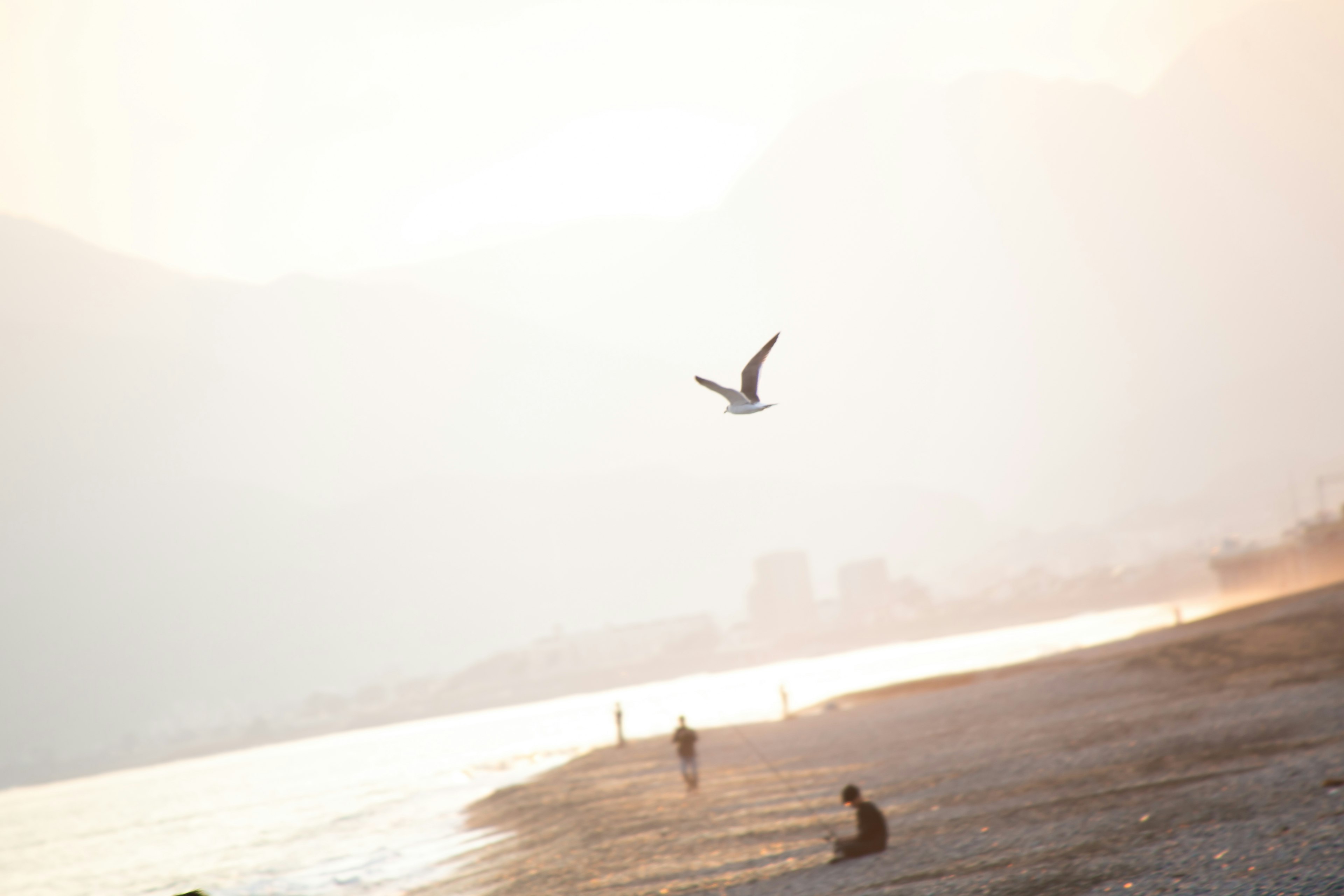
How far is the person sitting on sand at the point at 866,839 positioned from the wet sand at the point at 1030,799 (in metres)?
0.22

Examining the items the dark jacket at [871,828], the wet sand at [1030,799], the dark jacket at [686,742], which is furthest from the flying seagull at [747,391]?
the dark jacket at [686,742]

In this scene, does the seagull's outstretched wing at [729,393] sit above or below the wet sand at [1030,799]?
above

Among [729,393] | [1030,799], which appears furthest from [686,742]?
[729,393]

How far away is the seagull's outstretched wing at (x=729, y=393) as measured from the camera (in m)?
11.1

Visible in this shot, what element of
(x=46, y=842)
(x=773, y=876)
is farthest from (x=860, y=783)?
(x=46, y=842)

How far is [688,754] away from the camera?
116 feet

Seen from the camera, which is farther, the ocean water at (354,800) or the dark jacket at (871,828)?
the ocean water at (354,800)

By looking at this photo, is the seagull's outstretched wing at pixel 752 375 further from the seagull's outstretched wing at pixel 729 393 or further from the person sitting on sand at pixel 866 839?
the person sitting on sand at pixel 866 839

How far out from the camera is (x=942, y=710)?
49438mm

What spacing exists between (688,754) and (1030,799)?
15.9m

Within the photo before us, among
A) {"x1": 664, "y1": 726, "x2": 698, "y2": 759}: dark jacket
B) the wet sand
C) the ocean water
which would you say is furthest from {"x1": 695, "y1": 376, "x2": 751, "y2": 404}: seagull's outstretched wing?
{"x1": 664, "y1": 726, "x2": 698, "y2": 759}: dark jacket

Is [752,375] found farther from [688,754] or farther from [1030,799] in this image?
[688,754]

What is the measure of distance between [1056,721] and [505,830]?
18352mm

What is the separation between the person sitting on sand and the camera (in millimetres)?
18766
